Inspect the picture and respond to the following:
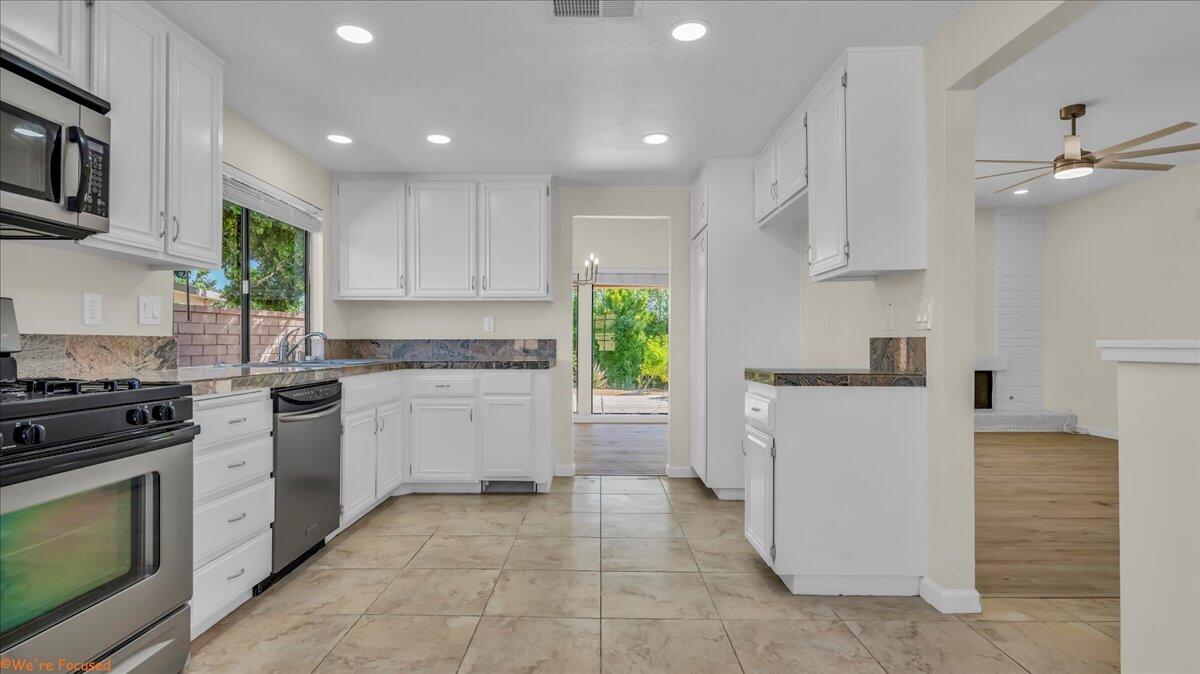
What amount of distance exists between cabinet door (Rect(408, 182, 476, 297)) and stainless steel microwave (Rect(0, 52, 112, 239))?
7.83 feet

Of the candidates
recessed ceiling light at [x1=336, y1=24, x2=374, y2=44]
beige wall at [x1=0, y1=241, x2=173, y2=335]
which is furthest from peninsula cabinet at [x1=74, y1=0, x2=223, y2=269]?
recessed ceiling light at [x1=336, y1=24, x2=374, y2=44]

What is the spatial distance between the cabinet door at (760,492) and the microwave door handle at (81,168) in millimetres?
2522

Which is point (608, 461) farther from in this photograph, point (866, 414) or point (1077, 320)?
point (1077, 320)

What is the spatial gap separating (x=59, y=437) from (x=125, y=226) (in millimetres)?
963

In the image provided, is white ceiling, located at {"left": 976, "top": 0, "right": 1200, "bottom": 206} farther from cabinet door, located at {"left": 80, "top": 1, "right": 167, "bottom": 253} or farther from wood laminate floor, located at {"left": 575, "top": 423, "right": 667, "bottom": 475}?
cabinet door, located at {"left": 80, "top": 1, "right": 167, "bottom": 253}

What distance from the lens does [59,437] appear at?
1390mm

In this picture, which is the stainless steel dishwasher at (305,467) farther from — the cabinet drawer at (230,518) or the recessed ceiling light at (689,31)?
the recessed ceiling light at (689,31)

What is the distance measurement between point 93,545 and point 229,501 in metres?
0.61

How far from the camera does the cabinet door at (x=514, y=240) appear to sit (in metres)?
4.25

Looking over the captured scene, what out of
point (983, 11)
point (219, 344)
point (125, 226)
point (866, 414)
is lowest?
point (866, 414)

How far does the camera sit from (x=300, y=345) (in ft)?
12.7

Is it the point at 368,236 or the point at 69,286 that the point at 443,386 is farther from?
the point at 69,286

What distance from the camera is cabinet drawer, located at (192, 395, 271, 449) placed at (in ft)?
6.45

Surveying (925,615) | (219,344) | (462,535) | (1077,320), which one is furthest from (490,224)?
(1077,320)
